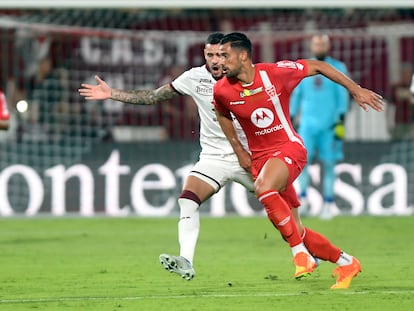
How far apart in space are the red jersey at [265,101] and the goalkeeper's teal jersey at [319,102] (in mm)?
7691

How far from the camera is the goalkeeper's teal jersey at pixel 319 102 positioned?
1791cm

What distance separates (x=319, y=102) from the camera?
1797 cm

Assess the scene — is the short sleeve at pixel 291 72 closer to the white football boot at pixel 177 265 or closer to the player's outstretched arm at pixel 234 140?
the player's outstretched arm at pixel 234 140

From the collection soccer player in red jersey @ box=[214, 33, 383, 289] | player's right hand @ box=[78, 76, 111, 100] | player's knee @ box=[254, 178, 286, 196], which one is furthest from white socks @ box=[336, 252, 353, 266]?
player's right hand @ box=[78, 76, 111, 100]

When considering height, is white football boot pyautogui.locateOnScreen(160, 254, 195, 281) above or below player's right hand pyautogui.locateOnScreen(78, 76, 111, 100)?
below

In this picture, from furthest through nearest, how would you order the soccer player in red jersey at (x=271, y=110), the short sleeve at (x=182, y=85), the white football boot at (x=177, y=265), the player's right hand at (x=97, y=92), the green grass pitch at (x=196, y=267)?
the short sleeve at (x=182, y=85), the player's right hand at (x=97, y=92), the soccer player in red jersey at (x=271, y=110), the white football boot at (x=177, y=265), the green grass pitch at (x=196, y=267)

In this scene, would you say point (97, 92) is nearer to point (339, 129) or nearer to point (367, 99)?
point (367, 99)

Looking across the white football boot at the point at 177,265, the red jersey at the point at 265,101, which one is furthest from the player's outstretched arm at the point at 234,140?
the white football boot at the point at 177,265

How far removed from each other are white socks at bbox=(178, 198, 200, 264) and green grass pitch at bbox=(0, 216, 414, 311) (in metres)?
0.34

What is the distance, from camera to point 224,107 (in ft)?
33.7

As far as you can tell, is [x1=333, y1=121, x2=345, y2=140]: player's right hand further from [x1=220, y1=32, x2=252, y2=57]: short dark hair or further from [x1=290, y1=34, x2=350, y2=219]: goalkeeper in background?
[x1=220, y1=32, x2=252, y2=57]: short dark hair

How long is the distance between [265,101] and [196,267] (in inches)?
104

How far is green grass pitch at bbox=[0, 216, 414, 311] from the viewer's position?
9.51 m

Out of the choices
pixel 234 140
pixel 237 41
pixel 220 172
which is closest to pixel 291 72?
pixel 237 41
